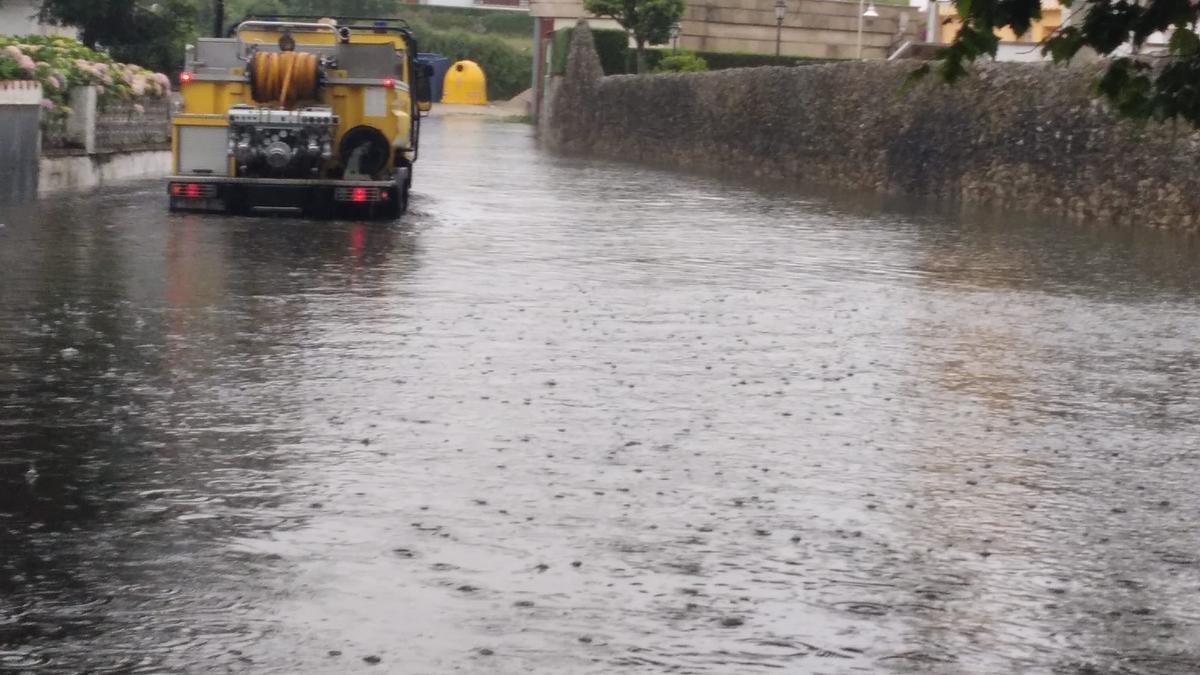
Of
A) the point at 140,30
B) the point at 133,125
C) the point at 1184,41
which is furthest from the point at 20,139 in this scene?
the point at 1184,41

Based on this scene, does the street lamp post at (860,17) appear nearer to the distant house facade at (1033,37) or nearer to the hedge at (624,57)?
the hedge at (624,57)

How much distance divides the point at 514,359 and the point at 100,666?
19.4ft

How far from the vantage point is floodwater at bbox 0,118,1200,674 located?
19.0 ft

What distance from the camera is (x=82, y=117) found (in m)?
25.7

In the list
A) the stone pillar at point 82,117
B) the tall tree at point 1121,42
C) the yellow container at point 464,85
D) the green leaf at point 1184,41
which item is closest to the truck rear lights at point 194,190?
the stone pillar at point 82,117

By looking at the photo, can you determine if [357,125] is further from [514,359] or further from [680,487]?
[680,487]

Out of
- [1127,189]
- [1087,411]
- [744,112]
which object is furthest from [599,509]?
[744,112]

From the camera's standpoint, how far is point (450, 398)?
32.1 ft

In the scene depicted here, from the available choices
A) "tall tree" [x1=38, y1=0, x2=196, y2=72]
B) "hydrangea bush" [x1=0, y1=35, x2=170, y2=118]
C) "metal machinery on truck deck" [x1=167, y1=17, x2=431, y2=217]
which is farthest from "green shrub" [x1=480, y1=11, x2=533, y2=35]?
"metal machinery on truck deck" [x1=167, y1=17, x2=431, y2=217]

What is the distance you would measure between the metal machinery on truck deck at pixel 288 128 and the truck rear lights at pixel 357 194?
0.4 inches

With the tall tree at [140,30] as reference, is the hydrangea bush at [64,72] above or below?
below

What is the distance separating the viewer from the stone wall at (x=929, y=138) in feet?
86.0

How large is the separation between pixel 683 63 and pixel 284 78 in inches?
1525

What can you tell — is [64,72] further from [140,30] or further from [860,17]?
[860,17]
